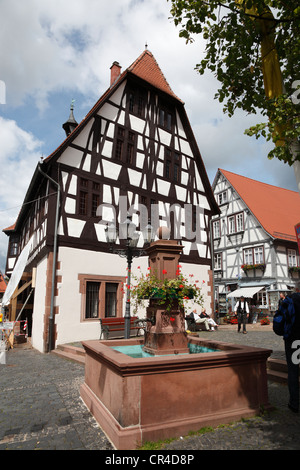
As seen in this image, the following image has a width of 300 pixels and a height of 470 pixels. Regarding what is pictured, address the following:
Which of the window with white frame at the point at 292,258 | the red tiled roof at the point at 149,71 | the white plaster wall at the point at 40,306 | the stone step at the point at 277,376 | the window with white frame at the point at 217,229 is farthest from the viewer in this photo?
the window with white frame at the point at 217,229

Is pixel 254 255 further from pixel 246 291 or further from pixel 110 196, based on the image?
pixel 110 196

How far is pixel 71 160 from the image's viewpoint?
42.9 ft

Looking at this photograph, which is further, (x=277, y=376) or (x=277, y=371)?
(x=277, y=371)

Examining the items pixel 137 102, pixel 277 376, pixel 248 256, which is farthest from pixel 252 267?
pixel 277 376

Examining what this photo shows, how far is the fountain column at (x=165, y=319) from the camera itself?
5.70 meters

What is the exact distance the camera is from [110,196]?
14047 mm

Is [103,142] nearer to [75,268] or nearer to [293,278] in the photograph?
[75,268]

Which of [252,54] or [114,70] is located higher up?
[114,70]

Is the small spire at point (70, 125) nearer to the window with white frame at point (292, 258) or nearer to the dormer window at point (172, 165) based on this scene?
the dormer window at point (172, 165)

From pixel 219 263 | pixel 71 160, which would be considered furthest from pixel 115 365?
pixel 219 263

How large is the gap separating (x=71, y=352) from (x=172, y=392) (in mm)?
7331

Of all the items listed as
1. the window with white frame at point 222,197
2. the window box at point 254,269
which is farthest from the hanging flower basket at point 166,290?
the window with white frame at point 222,197

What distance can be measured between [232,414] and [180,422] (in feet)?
2.77

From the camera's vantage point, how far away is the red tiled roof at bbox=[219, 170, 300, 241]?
84.4 feet
